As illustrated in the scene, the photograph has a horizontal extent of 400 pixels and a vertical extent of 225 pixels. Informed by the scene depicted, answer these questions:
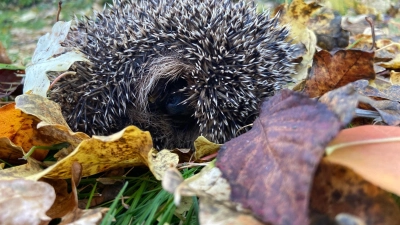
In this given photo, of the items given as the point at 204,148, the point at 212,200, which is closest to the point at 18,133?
the point at 204,148

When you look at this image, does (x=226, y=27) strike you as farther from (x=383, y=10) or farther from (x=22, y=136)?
(x=383, y=10)

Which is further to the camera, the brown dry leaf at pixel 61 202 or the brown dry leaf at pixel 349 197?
the brown dry leaf at pixel 61 202

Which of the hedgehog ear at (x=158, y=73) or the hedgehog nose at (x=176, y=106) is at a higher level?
the hedgehog ear at (x=158, y=73)

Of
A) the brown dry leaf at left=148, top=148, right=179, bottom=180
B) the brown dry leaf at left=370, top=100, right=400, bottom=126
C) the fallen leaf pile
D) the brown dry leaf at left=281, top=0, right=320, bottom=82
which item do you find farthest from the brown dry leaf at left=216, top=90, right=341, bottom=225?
the brown dry leaf at left=281, top=0, right=320, bottom=82

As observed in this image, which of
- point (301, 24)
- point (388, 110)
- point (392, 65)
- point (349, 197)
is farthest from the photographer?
point (301, 24)

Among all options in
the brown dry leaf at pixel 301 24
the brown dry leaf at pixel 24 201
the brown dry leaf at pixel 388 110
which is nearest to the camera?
the brown dry leaf at pixel 24 201

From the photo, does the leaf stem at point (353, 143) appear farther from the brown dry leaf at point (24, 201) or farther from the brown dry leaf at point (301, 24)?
the brown dry leaf at point (301, 24)

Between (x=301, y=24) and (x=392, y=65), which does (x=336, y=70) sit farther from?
(x=301, y=24)

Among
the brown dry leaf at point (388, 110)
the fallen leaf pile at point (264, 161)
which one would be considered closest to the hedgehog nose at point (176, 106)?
the fallen leaf pile at point (264, 161)

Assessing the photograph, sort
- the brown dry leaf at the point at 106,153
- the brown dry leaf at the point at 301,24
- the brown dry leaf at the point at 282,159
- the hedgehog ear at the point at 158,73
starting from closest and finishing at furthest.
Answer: the brown dry leaf at the point at 282,159, the brown dry leaf at the point at 106,153, the hedgehog ear at the point at 158,73, the brown dry leaf at the point at 301,24

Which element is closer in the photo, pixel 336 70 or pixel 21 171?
pixel 21 171
